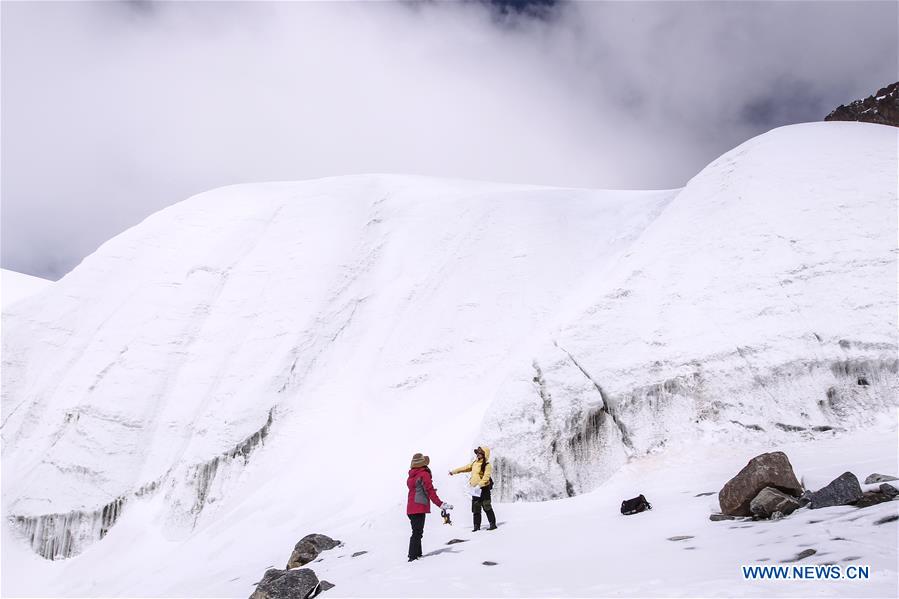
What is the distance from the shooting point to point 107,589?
1666 cm

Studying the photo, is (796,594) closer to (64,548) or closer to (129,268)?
(64,548)

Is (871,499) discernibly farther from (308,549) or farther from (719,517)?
(308,549)

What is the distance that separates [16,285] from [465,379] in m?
49.3

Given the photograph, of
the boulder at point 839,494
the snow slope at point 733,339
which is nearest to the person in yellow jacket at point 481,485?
the snow slope at point 733,339

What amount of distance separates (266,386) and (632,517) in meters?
15.3

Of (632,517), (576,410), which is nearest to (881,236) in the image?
(576,410)

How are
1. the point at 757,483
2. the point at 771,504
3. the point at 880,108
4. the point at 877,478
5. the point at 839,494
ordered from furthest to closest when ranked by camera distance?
the point at 880,108 < the point at 757,483 < the point at 877,478 < the point at 771,504 < the point at 839,494

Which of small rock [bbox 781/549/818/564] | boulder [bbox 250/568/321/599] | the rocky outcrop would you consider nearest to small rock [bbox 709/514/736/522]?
small rock [bbox 781/549/818/564]

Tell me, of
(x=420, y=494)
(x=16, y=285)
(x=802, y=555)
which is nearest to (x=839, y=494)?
(x=802, y=555)

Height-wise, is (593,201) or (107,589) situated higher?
(593,201)

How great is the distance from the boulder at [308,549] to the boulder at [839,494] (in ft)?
29.0

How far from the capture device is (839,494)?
23.1 ft

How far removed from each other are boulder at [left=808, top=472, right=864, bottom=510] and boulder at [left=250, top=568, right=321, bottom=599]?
282 inches

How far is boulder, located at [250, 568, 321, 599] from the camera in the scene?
27.2 feet
